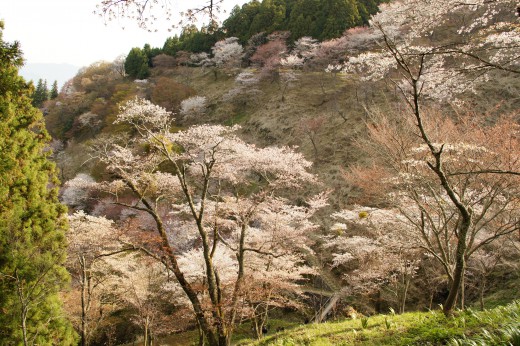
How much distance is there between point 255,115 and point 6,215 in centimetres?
2801

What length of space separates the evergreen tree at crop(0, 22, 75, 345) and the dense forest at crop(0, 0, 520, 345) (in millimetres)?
64

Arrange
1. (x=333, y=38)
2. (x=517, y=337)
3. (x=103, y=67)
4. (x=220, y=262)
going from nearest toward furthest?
(x=517, y=337) < (x=220, y=262) < (x=333, y=38) < (x=103, y=67)

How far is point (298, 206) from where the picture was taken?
23641mm

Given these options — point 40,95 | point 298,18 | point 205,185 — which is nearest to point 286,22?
point 298,18

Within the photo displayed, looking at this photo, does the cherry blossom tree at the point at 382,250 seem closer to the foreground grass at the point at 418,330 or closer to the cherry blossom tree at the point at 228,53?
the foreground grass at the point at 418,330

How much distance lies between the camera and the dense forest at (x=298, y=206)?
24.9ft

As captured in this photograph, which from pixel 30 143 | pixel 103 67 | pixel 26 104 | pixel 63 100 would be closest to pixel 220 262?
pixel 30 143

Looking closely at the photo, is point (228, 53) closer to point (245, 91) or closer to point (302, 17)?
point (245, 91)

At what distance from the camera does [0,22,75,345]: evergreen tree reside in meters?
10.8

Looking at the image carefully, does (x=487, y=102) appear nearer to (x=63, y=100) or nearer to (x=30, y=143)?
(x=30, y=143)

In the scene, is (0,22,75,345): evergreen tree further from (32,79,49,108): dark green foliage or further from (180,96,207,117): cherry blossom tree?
(32,79,49,108): dark green foliage

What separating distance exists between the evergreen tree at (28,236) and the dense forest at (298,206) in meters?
0.06

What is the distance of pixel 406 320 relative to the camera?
790 centimetres

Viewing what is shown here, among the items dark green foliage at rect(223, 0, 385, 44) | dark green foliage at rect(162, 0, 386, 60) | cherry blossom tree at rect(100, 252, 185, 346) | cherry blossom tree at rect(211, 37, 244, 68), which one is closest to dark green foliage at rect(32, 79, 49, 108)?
dark green foliage at rect(162, 0, 386, 60)
